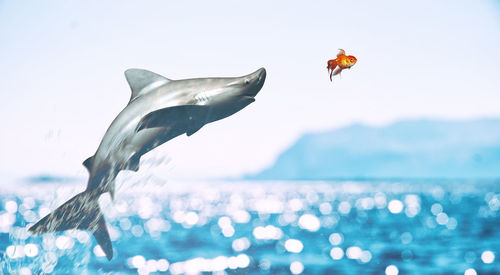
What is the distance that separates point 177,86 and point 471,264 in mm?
17767

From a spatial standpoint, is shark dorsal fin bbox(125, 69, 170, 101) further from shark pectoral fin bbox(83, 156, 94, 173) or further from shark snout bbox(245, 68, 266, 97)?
shark snout bbox(245, 68, 266, 97)

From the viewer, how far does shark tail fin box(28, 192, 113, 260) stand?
17.4 feet

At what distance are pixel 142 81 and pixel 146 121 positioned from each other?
0.55 meters

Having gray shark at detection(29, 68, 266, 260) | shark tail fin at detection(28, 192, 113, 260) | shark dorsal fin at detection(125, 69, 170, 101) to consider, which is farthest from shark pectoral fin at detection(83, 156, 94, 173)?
shark dorsal fin at detection(125, 69, 170, 101)

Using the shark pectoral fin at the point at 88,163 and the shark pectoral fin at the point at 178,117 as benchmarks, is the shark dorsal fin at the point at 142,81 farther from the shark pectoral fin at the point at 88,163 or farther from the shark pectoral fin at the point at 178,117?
the shark pectoral fin at the point at 88,163

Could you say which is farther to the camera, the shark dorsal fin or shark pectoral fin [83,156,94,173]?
shark pectoral fin [83,156,94,173]

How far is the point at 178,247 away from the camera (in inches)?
975

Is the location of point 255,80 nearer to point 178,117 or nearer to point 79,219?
point 178,117

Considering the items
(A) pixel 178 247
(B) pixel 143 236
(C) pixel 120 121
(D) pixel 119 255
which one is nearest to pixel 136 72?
(C) pixel 120 121

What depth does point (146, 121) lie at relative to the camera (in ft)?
16.0

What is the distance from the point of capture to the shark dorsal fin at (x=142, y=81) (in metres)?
5.15

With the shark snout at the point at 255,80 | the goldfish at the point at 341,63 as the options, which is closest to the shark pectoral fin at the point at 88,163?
the shark snout at the point at 255,80

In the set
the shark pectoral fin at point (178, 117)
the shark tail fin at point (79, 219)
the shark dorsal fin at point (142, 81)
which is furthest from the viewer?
the shark tail fin at point (79, 219)

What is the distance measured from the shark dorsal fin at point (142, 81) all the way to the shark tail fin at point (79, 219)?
1170mm
